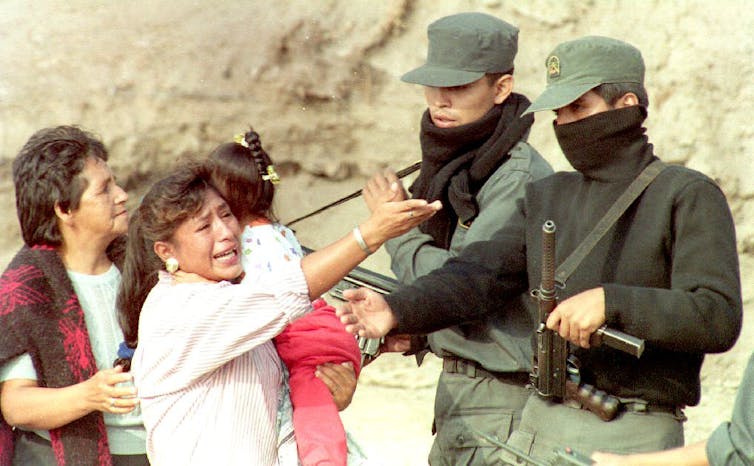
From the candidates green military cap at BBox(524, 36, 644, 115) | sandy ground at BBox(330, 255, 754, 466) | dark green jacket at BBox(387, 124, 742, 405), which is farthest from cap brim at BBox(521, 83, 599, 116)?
sandy ground at BBox(330, 255, 754, 466)

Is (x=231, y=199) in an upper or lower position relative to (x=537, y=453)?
upper

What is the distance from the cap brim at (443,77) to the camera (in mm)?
4133

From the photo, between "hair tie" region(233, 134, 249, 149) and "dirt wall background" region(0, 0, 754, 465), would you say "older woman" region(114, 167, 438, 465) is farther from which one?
"dirt wall background" region(0, 0, 754, 465)

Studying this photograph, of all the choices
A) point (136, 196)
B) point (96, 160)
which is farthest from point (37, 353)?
point (136, 196)

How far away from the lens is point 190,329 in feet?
10.7

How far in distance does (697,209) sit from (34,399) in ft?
6.82

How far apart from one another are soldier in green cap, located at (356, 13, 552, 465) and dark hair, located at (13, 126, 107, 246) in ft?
3.72

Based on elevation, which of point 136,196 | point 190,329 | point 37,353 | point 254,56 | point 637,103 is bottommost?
point 136,196

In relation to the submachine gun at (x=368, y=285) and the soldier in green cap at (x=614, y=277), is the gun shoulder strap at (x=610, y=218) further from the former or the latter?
the submachine gun at (x=368, y=285)

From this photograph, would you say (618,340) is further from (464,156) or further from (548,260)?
(464,156)

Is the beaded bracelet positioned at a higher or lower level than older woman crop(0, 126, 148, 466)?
higher

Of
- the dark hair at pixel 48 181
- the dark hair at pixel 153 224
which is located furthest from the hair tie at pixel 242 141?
the dark hair at pixel 48 181

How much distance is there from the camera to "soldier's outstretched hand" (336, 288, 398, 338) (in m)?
3.59

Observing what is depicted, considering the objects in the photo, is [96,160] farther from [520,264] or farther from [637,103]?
[637,103]
